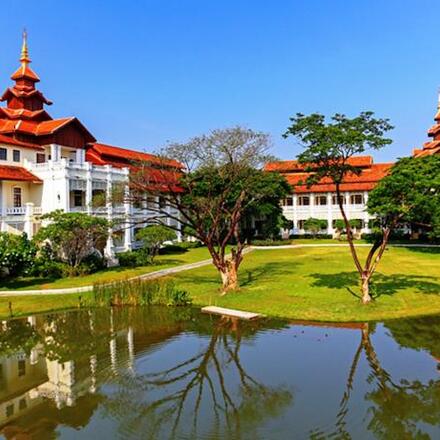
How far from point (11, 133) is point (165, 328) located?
23.4 metres

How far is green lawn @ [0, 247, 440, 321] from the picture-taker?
19.5 m

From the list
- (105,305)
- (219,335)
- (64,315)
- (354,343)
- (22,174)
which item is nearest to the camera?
(354,343)

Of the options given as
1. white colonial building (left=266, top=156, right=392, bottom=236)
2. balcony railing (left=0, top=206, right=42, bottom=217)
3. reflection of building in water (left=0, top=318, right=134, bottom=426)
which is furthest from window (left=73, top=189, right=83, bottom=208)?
white colonial building (left=266, top=156, right=392, bottom=236)

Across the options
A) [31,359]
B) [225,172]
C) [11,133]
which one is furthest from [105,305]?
[11,133]

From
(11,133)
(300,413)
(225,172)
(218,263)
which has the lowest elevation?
(300,413)

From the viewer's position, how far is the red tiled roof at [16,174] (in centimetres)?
3133

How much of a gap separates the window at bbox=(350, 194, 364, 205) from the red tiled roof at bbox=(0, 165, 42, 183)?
35606 millimetres

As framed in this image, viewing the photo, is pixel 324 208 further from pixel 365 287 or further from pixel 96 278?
pixel 365 287

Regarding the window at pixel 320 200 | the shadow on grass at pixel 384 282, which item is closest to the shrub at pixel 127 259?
the shadow on grass at pixel 384 282

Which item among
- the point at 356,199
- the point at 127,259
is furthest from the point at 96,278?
the point at 356,199

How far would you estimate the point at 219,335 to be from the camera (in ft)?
56.5

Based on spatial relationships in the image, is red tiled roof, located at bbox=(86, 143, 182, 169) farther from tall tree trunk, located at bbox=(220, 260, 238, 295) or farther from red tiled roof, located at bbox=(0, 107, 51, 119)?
tall tree trunk, located at bbox=(220, 260, 238, 295)

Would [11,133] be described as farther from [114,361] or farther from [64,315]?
[114,361]

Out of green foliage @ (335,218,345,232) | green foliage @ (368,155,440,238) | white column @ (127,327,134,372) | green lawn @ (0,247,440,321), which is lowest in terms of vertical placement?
white column @ (127,327,134,372)
